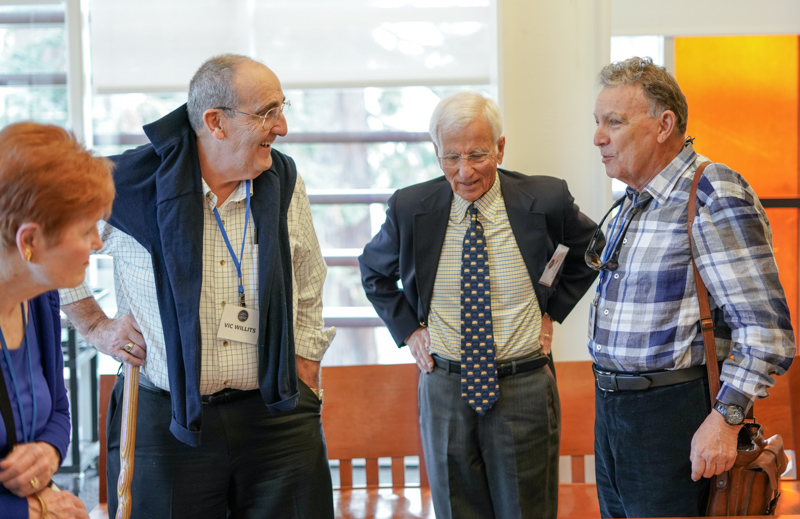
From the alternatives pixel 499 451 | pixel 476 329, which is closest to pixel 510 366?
pixel 476 329

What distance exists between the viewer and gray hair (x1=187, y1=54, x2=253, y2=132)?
185 centimetres

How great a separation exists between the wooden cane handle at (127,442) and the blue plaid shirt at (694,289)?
1.22m

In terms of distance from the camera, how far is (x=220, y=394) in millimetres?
1869

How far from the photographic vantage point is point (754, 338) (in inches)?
65.6

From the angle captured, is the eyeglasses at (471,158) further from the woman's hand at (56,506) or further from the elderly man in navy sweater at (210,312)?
the woman's hand at (56,506)

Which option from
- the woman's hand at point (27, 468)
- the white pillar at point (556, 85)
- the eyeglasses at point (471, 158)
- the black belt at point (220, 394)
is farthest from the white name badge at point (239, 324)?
the white pillar at point (556, 85)

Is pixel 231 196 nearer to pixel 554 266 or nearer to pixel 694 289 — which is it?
pixel 554 266

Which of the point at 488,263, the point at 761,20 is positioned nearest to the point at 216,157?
the point at 488,263

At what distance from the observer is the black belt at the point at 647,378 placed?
1.79 m

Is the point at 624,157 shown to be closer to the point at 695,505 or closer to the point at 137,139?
the point at 695,505

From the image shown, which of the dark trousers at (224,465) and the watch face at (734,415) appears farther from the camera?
the dark trousers at (224,465)

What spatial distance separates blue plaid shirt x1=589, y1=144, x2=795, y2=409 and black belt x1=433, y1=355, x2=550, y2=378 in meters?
0.29

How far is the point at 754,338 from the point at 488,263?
80 centimetres

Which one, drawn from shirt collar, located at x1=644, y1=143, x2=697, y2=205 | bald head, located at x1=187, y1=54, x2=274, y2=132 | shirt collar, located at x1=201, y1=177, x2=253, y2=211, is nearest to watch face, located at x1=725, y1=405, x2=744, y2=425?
shirt collar, located at x1=644, y1=143, x2=697, y2=205
